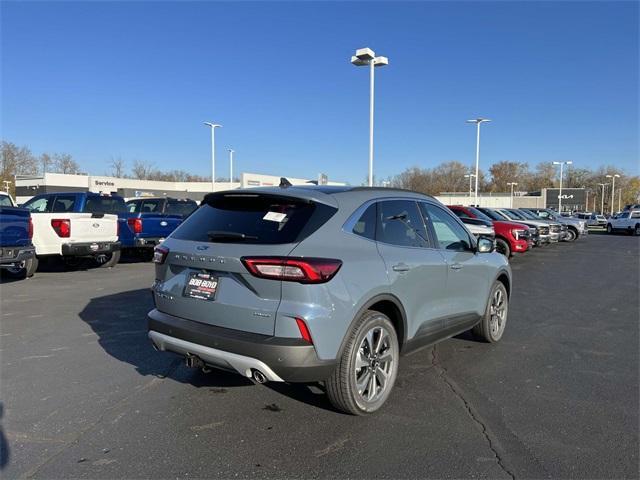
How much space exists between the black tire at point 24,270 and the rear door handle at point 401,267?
8269 mm

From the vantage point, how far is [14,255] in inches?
341

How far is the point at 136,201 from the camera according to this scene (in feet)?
48.6

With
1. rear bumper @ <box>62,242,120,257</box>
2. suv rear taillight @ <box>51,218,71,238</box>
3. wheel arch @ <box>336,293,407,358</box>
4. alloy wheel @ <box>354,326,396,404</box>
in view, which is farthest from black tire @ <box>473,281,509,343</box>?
suv rear taillight @ <box>51,218,71,238</box>

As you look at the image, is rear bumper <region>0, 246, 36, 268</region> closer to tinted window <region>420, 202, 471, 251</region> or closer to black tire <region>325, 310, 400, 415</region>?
black tire <region>325, 310, 400, 415</region>

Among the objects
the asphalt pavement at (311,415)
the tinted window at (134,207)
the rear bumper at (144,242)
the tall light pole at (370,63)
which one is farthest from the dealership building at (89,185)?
the asphalt pavement at (311,415)

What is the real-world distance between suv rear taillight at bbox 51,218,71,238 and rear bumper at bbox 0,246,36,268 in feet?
3.04

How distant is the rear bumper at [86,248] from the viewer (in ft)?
32.9

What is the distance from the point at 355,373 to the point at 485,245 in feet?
8.28

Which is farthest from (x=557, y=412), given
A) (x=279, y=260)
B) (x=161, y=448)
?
(x=161, y=448)

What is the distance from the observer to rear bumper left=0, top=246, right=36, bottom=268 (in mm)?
8492

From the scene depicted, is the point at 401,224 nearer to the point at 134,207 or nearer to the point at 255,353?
the point at 255,353

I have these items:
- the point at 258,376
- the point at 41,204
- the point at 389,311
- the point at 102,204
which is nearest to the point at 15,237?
the point at 102,204

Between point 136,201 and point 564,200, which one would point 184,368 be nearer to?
point 136,201

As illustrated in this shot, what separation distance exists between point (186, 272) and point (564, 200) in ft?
290
